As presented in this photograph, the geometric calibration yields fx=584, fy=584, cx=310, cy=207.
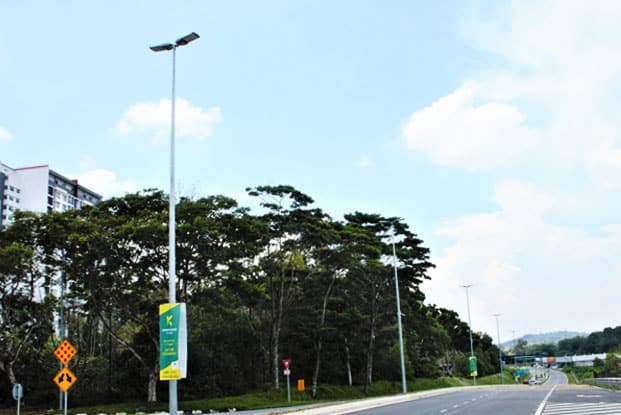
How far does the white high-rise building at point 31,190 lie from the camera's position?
360ft

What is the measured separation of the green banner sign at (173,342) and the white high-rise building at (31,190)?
332 feet

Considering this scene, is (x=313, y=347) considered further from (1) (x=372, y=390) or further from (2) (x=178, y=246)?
(2) (x=178, y=246)

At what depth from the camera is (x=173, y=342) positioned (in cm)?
1474

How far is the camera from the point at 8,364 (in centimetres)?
3966

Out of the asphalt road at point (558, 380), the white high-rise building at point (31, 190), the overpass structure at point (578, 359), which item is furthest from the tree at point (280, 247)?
the overpass structure at point (578, 359)

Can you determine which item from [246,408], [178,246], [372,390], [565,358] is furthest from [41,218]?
[565,358]

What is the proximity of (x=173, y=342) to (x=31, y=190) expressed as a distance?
363 ft

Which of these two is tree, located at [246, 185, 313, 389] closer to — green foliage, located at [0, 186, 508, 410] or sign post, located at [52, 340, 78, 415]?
green foliage, located at [0, 186, 508, 410]

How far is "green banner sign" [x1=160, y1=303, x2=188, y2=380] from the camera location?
14617 mm

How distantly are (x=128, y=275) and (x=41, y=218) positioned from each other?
247 inches

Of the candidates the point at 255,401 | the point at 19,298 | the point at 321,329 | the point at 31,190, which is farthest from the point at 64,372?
the point at 31,190

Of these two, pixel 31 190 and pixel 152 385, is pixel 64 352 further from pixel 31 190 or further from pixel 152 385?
pixel 31 190

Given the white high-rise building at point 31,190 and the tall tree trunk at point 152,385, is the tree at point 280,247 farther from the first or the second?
the white high-rise building at point 31,190

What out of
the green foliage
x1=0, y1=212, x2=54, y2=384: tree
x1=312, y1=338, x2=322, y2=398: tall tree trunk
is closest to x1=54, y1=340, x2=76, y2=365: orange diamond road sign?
the green foliage
